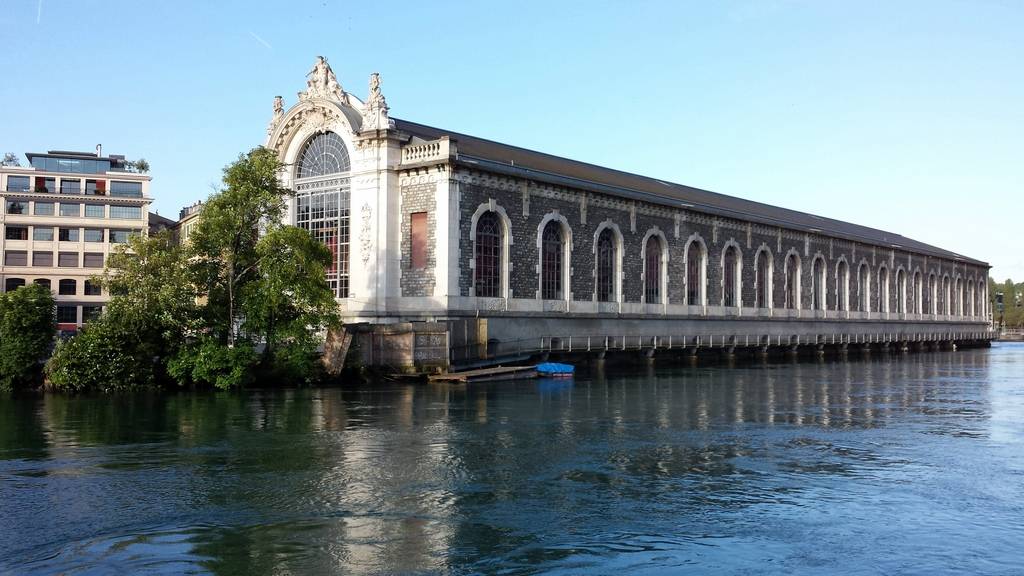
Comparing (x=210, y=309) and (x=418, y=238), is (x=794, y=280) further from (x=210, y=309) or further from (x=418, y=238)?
(x=210, y=309)

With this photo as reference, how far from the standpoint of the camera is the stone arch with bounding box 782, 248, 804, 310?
78562 millimetres

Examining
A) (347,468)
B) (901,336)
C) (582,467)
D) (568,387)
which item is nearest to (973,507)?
(582,467)

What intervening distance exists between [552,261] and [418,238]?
9359 mm

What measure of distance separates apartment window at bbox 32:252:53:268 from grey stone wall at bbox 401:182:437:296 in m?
62.7

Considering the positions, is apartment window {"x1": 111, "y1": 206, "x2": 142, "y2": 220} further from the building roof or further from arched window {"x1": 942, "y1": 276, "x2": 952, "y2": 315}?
arched window {"x1": 942, "y1": 276, "x2": 952, "y2": 315}

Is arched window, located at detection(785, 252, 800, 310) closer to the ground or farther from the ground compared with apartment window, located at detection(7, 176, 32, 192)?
closer to the ground

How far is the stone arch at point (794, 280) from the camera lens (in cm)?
7856

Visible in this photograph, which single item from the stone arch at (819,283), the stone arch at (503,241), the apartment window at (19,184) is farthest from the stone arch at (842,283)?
the apartment window at (19,184)

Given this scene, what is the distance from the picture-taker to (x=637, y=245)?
2393 inches

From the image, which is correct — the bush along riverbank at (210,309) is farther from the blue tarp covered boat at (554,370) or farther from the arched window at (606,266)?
the arched window at (606,266)

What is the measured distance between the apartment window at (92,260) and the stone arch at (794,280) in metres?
70.0

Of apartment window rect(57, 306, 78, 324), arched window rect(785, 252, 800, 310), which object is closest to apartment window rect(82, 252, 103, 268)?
apartment window rect(57, 306, 78, 324)

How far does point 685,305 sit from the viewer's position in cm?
6525

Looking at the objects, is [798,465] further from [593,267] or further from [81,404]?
[593,267]
